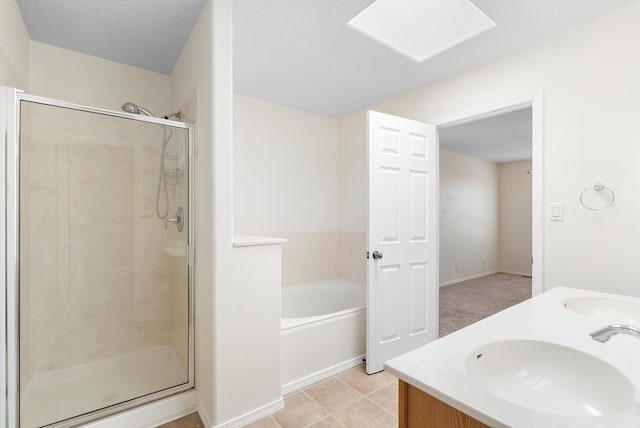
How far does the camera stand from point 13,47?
1698 millimetres

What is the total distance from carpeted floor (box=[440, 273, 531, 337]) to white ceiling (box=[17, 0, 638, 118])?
258 centimetres

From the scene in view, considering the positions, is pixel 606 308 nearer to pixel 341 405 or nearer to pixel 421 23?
pixel 341 405

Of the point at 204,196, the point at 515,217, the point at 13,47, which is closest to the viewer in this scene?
the point at 13,47

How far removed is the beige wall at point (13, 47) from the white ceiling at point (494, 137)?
334cm

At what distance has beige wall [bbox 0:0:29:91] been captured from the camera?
1.54 m

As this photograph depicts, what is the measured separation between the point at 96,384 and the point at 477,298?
456cm

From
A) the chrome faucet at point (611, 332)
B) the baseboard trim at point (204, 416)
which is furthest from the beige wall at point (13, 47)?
the chrome faucet at point (611, 332)

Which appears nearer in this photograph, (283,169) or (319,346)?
(319,346)

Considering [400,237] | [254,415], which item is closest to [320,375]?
[254,415]

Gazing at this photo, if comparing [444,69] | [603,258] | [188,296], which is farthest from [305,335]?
[444,69]

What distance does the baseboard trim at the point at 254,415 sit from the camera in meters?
1.69

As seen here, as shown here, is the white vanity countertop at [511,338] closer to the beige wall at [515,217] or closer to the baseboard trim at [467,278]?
the baseboard trim at [467,278]

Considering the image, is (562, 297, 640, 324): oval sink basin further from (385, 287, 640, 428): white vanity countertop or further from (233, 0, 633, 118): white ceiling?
(233, 0, 633, 118): white ceiling

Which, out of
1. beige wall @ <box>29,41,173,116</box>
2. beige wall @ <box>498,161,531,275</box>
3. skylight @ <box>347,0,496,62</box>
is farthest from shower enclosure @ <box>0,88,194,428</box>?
beige wall @ <box>498,161,531,275</box>
